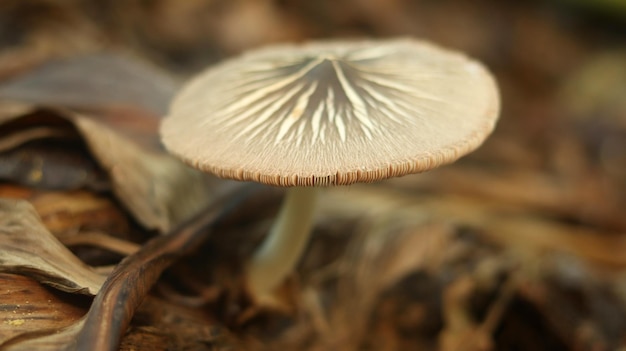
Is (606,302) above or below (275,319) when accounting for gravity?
below

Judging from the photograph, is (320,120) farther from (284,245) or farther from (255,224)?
(255,224)

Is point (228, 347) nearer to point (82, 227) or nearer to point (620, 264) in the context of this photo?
point (82, 227)

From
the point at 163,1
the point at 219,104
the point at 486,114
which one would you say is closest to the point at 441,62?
the point at 486,114

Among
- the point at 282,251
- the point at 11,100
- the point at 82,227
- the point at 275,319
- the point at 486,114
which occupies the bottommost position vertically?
the point at 275,319

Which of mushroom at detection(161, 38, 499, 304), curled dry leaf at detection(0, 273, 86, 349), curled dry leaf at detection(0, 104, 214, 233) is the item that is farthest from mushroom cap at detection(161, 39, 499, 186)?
curled dry leaf at detection(0, 273, 86, 349)

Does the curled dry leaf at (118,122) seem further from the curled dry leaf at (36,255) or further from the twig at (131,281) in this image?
the curled dry leaf at (36,255)

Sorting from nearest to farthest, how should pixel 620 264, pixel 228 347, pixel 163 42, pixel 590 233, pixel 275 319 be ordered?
pixel 228 347 < pixel 275 319 < pixel 620 264 < pixel 590 233 < pixel 163 42

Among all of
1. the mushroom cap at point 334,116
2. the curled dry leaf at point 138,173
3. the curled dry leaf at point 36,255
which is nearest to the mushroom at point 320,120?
the mushroom cap at point 334,116
